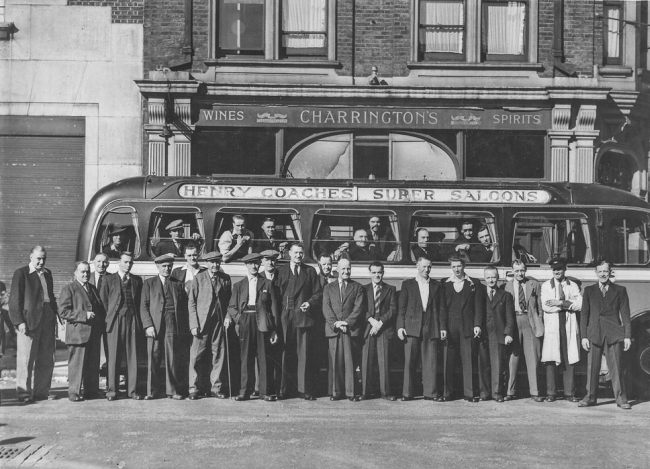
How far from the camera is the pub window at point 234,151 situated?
18719 mm

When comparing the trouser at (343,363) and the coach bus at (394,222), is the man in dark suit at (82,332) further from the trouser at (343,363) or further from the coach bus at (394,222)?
the trouser at (343,363)

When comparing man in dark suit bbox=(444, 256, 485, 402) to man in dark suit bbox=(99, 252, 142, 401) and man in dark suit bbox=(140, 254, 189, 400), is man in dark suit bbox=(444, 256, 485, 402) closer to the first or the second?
→ man in dark suit bbox=(140, 254, 189, 400)

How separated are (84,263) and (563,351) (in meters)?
6.64

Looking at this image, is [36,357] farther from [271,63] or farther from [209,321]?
[271,63]

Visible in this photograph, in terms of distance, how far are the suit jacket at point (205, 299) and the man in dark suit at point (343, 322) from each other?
1.42m

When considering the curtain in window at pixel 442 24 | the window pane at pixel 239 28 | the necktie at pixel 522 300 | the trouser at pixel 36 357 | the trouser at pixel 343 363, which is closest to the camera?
the trouser at pixel 36 357

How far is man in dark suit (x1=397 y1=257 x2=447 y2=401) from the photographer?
1248 centimetres

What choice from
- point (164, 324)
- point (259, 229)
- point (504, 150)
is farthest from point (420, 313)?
point (504, 150)

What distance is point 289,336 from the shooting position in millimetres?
12672

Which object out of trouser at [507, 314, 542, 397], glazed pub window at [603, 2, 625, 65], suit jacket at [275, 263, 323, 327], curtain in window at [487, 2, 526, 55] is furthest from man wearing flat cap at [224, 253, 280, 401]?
glazed pub window at [603, 2, 625, 65]

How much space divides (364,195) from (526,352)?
10.9ft

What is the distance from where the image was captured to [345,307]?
494 inches

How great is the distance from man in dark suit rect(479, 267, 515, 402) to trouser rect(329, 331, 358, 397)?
1.77 meters

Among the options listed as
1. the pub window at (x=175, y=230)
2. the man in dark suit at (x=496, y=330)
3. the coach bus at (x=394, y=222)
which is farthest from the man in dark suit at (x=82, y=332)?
the man in dark suit at (x=496, y=330)
